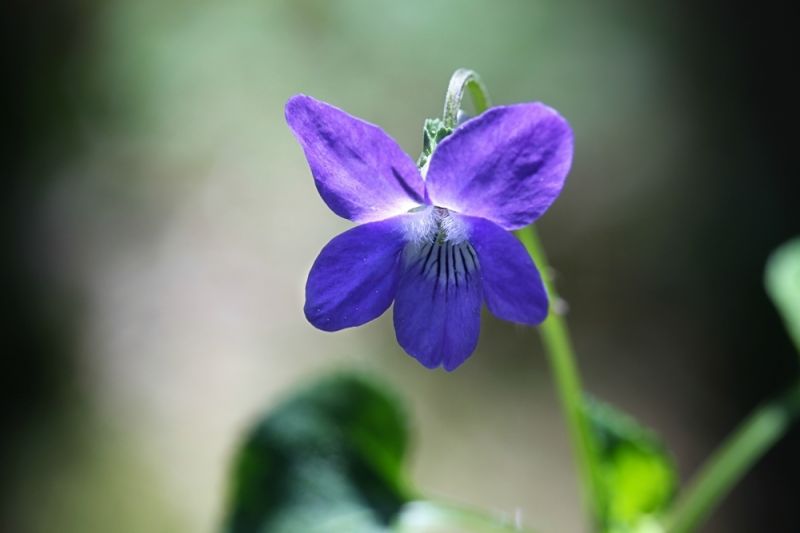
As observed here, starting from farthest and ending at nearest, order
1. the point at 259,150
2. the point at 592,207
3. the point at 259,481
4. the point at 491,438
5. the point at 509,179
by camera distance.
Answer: the point at 259,150, the point at 592,207, the point at 491,438, the point at 259,481, the point at 509,179

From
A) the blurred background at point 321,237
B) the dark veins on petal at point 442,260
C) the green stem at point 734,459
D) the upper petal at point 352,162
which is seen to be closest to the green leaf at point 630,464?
the green stem at point 734,459

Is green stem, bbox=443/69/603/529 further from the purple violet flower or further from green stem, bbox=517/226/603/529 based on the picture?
the purple violet flower

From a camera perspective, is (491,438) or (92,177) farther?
(92,177)

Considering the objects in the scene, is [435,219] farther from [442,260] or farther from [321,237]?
[321,237]

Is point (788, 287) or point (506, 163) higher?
point (506, 163)

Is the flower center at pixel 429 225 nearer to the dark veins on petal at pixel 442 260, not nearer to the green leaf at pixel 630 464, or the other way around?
the dark veins on petal at pixel 442 260

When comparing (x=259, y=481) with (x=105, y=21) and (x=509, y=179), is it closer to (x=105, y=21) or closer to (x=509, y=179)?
(x=509, y=179)

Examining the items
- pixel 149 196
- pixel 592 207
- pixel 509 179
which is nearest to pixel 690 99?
pixel 592 207

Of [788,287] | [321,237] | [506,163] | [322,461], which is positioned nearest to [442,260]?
[506,163]
